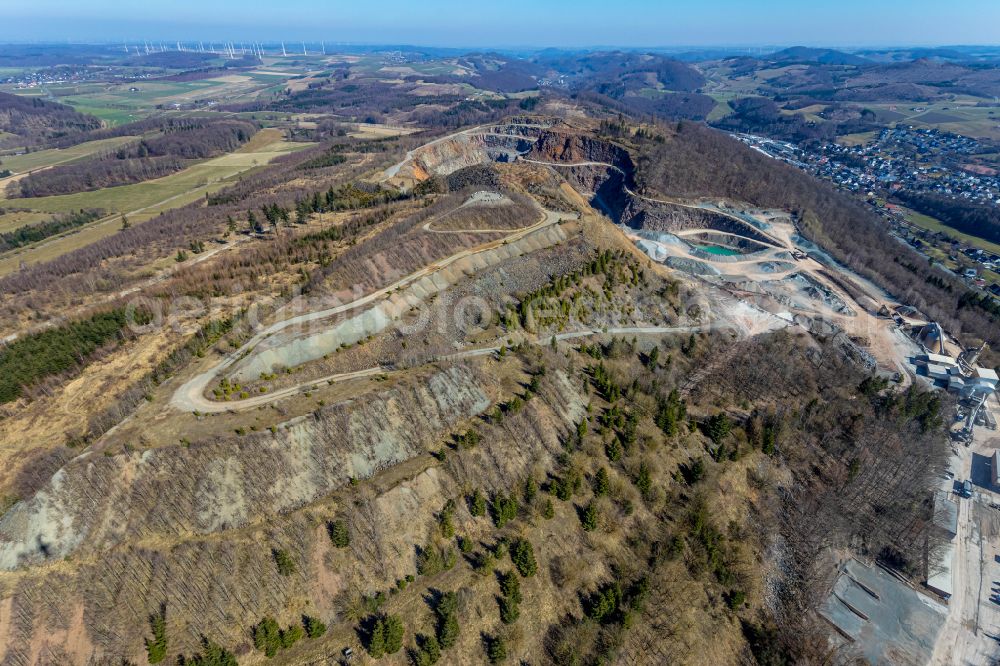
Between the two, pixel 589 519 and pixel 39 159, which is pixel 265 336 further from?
pixel 39 159

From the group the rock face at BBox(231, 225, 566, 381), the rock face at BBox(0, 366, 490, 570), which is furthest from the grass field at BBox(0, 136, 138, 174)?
the rock face at BBox(0, 366, 490, 570)

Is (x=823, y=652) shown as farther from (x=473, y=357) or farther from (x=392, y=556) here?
(x=473, y=357)

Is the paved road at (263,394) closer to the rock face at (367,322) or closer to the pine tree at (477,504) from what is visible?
the rock face at (367,322)

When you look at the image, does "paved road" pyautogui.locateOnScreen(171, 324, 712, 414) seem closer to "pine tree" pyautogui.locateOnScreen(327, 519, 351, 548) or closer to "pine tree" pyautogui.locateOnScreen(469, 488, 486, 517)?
"pine tree" pyautogui.locateOnScreen(327, 519, 351, 548)

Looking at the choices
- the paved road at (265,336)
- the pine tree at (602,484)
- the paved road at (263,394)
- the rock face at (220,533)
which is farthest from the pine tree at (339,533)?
the pine tree at (602,484)

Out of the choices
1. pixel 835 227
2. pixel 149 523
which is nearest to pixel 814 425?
pixel 149 523

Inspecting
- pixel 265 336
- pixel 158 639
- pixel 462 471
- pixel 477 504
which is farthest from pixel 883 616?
pixel 265 336
